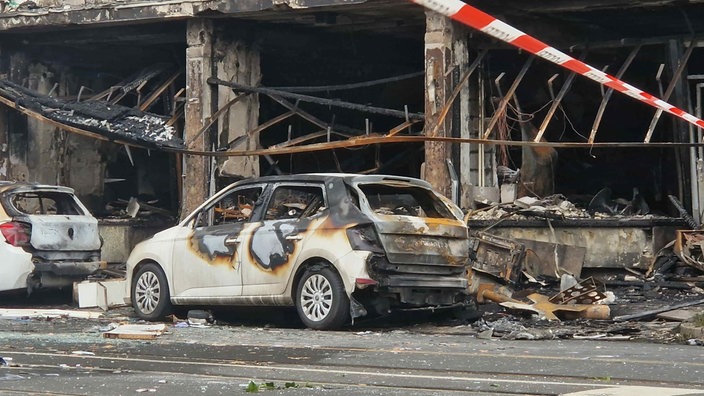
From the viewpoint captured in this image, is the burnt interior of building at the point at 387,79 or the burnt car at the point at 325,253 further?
the burnt interior of building at the point at 387,79

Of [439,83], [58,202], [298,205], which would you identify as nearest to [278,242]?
[298,205]

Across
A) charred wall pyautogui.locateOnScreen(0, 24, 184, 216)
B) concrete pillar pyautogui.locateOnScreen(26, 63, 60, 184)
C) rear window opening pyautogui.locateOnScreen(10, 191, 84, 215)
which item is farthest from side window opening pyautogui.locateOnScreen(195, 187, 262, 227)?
concrete pillar pyautogui.locateOnScreen(26, 63, 60, 184)

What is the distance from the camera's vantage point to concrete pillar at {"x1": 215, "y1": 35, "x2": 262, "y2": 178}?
68.1ft

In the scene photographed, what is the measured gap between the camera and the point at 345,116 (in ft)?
78.0

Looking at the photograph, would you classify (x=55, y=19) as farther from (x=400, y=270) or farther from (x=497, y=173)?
(x=400, y=270)

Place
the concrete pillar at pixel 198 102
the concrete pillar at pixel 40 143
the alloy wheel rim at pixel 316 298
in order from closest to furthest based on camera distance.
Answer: the alloy wheel rim at pixel 316 298 → the concrete pillar at pixel 198 102 → the concrete pillar at pixel 40 143

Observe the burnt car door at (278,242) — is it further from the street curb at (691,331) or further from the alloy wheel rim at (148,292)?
the street curb at (691,331)

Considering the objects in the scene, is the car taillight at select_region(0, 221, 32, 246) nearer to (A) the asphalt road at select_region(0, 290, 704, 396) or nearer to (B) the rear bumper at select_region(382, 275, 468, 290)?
(A) the asphalt road at select_region(0, 290, 704, 396)

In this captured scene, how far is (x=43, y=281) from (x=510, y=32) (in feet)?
33.6

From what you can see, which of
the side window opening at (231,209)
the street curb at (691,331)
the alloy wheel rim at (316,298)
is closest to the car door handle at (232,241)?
the side window opening at (231,209)

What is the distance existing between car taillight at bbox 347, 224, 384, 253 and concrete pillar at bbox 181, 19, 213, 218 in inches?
293

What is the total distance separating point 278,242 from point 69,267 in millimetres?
4460

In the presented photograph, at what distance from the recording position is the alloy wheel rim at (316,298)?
1348 centimetres

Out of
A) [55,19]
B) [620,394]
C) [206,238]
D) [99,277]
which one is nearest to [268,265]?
[206,238]
